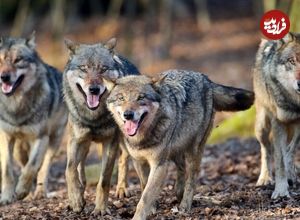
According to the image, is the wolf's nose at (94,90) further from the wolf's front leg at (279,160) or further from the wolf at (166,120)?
the wolf's front leg at (279,160)

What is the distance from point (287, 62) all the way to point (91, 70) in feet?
7.73

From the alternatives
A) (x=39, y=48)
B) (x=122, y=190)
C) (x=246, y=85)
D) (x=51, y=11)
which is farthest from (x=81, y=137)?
(x=51, y=11)

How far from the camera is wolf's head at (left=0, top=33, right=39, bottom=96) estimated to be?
9.99 m

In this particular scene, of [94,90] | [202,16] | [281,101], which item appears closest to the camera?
[94,90]

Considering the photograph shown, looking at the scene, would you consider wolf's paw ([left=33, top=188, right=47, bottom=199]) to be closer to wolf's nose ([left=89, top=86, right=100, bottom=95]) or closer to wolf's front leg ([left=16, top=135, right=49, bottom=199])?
wolf's front leg ([left=16, top=135, right=49, bottom=199])

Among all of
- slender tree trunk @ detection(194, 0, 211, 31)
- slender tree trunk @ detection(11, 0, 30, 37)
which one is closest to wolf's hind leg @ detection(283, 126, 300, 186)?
slender tree trunk @ detection(11, 0, 30, 37)

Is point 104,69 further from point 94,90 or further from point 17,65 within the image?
point 17,65

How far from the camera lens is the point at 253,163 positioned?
37.5ft

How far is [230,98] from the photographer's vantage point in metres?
9.00

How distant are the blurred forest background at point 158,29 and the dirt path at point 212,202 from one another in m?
11.2

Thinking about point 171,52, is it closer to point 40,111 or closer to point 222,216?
point 40,111

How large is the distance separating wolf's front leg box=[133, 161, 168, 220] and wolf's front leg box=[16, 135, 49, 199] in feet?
9.57

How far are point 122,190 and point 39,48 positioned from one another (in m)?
20.1

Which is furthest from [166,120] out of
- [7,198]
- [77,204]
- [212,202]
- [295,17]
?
[295,17]
